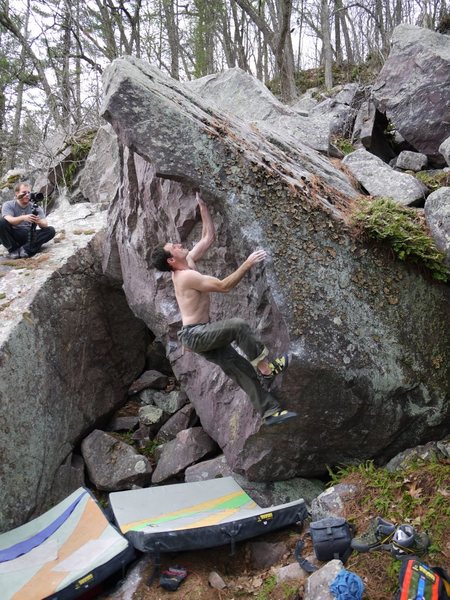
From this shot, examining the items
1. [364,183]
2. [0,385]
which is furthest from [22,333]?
[364,183]

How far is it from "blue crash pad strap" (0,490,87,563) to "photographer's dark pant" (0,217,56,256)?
488 cm

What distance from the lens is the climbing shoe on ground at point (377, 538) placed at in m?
5.02

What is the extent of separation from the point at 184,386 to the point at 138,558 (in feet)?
9.17

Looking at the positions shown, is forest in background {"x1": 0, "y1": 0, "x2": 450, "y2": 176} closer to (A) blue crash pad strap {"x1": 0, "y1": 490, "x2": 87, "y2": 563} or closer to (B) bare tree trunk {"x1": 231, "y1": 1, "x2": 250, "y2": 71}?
(B) bare tree trunk {"x1": 231, "y1": 1, "x2": 250, "y2": 71}

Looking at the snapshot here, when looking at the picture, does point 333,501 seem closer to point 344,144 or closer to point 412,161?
point 412,161

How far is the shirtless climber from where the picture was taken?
570 cm

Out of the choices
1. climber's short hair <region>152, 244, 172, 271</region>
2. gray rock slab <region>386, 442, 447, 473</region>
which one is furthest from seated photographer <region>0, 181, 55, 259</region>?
gray rock slab <region>386, 442, 447, 473</region>

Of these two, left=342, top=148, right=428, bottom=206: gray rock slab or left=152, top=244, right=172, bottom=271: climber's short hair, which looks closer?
left=152, top=244, right=172, bottom=271: climber's short hair

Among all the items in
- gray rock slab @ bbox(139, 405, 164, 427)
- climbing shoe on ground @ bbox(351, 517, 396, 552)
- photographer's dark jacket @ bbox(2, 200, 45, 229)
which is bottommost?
gray rock slab @ bbox(139, 405, 164, 427)

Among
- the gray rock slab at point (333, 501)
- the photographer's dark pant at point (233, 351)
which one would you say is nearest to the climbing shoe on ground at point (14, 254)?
the photographer's dark pant at point (233, 351)

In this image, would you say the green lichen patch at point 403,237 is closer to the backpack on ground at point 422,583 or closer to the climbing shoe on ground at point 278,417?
the climbing shoe on ground at point 278,417

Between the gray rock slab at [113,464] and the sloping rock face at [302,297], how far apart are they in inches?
83.2

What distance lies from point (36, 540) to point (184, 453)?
2.51 metres

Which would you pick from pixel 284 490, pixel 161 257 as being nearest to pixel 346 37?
pixel 161 257
